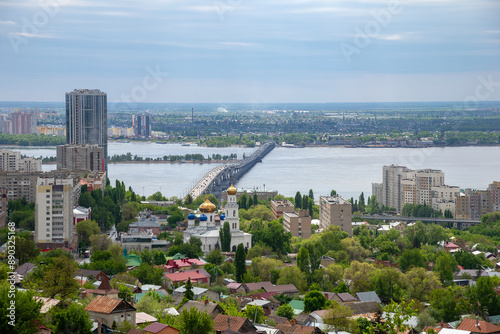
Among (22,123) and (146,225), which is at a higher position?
(22,123)

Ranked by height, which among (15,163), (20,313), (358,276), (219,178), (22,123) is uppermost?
(22,123)

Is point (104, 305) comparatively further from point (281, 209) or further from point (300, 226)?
point (281, 209)

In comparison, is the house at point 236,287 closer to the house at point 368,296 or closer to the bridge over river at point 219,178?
the house at point 368,296

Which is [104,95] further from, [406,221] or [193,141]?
[193,141]

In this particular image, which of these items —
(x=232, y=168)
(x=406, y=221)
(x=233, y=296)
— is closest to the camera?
(x=233, y=296)

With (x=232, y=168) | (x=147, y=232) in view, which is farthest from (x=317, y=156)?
(x=147, y=232)

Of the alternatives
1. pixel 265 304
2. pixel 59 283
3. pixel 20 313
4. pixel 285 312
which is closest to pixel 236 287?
pixel 265 304

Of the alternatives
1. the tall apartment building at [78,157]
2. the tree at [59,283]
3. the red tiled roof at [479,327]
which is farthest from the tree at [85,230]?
the tall apartment building at [78,157]
